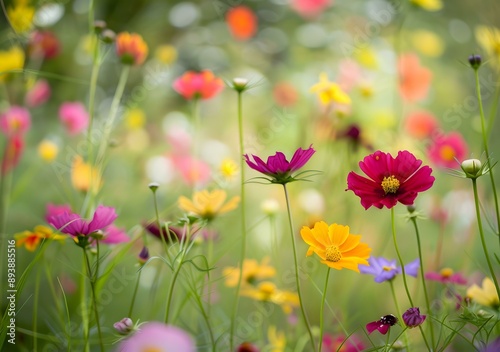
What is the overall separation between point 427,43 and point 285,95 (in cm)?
42

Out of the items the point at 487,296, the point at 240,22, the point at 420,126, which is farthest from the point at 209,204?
the point at 240,22

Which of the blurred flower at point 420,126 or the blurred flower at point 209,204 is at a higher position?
the blurred flower at point 209,204

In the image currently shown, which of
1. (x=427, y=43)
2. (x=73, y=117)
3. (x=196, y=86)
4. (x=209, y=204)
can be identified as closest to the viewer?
(x=209, y=204)

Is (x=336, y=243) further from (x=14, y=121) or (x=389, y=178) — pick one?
(x=14, y=121)

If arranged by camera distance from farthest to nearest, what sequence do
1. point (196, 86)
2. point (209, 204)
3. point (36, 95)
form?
point (36, 95) → point (196, 86) → point (209, 204)

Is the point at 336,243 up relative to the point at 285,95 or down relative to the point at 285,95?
up

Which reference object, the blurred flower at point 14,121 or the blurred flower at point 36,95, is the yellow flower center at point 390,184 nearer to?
the blurred flower at point 14,121

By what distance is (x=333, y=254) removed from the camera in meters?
0.37

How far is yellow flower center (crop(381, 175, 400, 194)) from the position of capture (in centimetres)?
39

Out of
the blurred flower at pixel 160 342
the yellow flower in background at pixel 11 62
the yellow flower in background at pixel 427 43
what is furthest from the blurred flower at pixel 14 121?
the yellow flower in background at pixel 427 43

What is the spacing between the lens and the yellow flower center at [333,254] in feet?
1.22

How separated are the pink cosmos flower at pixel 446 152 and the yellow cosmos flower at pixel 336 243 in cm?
34

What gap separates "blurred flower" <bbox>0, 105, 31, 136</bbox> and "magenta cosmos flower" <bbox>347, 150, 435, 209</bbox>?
0.56 m

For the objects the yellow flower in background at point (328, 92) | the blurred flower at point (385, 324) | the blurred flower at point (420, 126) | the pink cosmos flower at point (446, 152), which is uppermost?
the yellow flower in background at point (328, 92)
